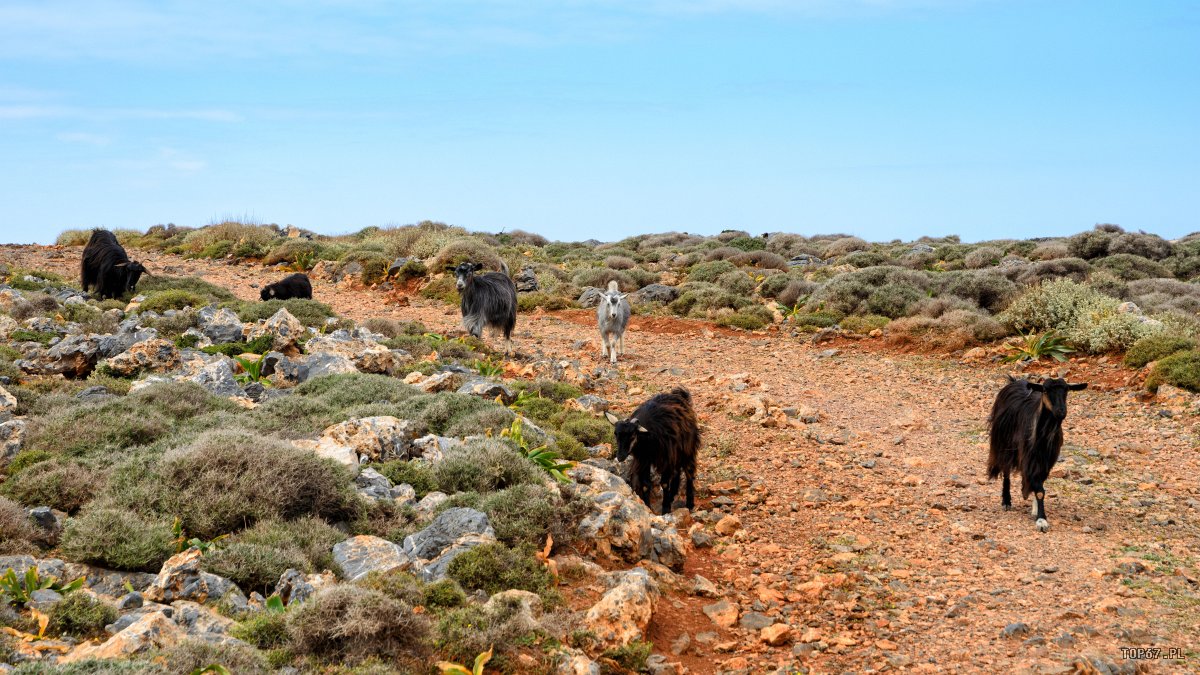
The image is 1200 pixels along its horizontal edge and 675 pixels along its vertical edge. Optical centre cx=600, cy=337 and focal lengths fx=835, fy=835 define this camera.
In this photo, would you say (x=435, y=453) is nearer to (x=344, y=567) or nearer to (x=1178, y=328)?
(x=344, y=567)

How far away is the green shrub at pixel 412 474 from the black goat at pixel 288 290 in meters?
13.6

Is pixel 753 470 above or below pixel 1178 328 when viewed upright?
below

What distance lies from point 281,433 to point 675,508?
180 inches

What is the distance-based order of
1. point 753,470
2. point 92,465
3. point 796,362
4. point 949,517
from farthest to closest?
point 796,362 → point 753,470 → point 949,517 → point 92,465

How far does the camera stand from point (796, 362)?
1705cm

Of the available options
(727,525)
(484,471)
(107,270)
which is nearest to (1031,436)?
(727,525)

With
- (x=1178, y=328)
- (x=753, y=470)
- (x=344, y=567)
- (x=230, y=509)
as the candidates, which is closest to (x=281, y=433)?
(x=230, y=509)

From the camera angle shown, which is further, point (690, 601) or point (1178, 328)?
point (1178, 328)

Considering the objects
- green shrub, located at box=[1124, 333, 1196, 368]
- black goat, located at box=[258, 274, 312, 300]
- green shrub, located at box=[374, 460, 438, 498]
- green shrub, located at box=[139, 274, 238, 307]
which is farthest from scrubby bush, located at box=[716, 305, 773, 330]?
green shrub, located at box=[374, 460, 438, 498]

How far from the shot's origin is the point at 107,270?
20.8 metres

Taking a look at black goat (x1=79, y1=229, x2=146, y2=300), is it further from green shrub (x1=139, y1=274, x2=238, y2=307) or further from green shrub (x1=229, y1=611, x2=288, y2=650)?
green shrub (x1=229, y1=611, x2=288, y2=650)

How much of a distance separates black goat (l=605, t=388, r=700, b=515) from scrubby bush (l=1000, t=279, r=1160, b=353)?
1018 centimetres

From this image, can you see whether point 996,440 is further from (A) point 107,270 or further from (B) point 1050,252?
(B) point 1050,252

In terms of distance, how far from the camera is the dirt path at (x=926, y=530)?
21.1 feet
